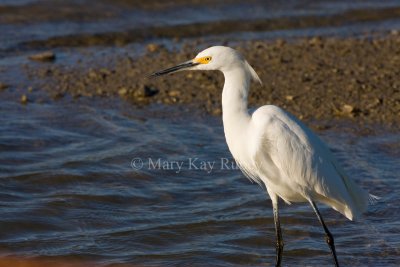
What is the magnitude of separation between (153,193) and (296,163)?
2.03 m

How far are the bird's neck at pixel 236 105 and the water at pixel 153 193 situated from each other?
3.40 feet

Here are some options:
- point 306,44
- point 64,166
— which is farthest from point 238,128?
point 306,44

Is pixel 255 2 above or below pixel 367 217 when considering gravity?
above

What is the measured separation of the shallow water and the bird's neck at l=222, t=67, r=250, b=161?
3.40ft

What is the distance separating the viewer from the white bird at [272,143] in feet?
20.4

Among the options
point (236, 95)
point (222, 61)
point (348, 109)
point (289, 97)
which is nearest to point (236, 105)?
point (236, 95)

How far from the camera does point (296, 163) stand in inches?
246

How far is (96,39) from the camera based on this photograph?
13133mm

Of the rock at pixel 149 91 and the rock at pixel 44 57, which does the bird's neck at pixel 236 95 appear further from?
the rock at pixel 44 57

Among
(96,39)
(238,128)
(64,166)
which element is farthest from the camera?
(96,39)

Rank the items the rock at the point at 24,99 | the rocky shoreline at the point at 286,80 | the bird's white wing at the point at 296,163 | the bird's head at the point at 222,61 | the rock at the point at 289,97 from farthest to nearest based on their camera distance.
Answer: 1. the rock at the point at 24,99
2. the rock at the point at 289,97
3. the rocky shoreline at the point at 286,80
4. the bird's head at the point at 222,61
5. the bird's white wing at the point at 296,163

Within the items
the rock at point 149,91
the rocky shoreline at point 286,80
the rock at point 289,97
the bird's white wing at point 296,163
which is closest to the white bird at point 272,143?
the bird's white wing at point 296,163

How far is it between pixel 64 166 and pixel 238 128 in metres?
2.64

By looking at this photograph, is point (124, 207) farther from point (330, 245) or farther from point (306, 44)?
point (306, 44)
